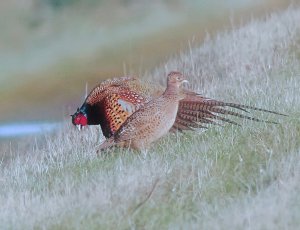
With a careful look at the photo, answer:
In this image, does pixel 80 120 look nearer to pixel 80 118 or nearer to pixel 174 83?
pixel 80 118

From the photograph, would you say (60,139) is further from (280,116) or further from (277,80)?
(280,116)

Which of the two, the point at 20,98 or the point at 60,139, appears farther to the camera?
the point at 20,98

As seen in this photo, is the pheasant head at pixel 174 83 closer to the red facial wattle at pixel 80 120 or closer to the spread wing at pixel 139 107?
the spread wing at pixel 139 107

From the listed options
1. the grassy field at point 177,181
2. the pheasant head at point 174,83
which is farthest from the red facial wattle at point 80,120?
the pheasant head at point 174,83

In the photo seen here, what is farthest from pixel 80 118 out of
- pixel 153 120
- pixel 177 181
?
pixel 177 181

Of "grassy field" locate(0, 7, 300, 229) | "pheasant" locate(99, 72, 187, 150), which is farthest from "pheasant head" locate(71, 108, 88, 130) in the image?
"pheasant" locate(99, 72, 187, 150)

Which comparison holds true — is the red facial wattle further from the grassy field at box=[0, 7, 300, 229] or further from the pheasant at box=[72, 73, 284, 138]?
the grassy field at box=[0, 7, 300, 229]

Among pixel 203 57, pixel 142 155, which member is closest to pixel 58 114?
pixel 203 57
